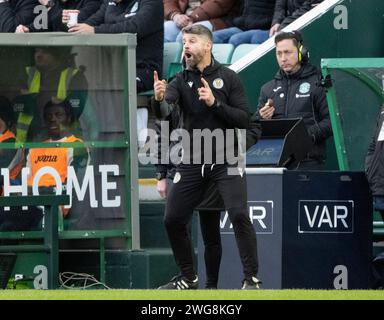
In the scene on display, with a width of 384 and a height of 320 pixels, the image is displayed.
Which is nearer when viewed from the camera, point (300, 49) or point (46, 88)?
point (300, 49)

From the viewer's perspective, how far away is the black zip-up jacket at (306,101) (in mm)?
15133

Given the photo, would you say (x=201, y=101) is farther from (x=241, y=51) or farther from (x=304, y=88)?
(x=241, y=51)

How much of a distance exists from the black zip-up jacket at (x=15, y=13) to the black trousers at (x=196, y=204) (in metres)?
5.24

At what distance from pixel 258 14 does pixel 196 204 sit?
5.14 metres

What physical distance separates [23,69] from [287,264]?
339 cm

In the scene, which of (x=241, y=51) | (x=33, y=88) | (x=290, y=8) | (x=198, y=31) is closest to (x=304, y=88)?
(x=198, y=31)

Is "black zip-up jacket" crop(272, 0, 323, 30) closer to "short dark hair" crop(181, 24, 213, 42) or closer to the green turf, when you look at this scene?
"short dark hair" crop(181, 24, 213, 42)

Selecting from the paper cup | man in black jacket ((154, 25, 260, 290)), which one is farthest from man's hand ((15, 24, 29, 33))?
man in black jacket ((154, 25, 260, 290))

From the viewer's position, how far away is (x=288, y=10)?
17781 mm

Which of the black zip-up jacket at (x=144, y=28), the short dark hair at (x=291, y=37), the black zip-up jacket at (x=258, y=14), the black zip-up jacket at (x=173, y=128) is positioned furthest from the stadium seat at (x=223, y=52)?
the black zip-up jacket at (x=173, y=128)

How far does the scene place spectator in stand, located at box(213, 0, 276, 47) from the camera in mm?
18219
